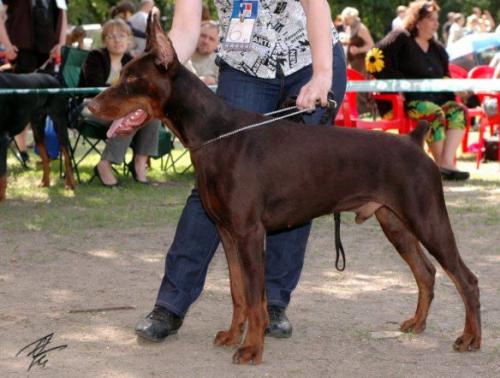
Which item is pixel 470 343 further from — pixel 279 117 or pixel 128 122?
pixel 128 122

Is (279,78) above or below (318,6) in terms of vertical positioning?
below

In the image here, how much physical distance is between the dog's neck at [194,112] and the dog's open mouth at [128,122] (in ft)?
0.45

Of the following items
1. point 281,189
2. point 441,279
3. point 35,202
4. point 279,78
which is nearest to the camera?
point 281,189

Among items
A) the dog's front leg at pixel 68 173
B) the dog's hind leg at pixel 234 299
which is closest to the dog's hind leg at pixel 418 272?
the dog's hind leg at pixel 234 299

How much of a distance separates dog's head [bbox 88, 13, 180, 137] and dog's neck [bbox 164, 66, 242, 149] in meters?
0.06

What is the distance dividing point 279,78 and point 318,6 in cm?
45

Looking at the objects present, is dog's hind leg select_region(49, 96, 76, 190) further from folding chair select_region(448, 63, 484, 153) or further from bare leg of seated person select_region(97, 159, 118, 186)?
folding chair select_region(448, 63, 484, 153)

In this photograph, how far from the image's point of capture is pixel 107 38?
444 inches

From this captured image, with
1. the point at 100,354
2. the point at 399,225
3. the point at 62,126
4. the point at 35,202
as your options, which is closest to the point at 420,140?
the point at 399,225

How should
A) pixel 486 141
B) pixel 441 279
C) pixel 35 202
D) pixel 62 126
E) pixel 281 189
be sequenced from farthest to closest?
1. pixel 486 141
2. pixel 62 126
3. pixel 35 202
4. pixel 441 279
5. pixel 281 189

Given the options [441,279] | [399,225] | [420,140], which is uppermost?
[420,140]

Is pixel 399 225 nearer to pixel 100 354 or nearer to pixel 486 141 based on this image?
pixel 100 354

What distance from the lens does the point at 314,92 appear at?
15.0 feet

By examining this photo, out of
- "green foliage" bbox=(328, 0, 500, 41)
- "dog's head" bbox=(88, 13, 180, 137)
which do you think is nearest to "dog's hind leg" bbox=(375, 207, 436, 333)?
"dog's head" bbox=(88, 13, 180, 137)
